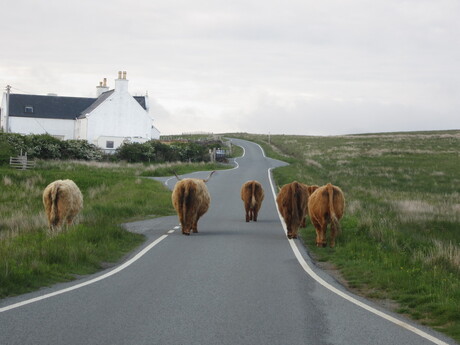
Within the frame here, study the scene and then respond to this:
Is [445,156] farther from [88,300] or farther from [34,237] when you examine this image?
[88,300]

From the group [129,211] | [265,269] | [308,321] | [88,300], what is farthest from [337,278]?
[129,211]

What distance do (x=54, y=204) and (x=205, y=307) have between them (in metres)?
9.99

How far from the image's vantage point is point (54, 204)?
57.7ft

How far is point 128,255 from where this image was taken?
13836mm

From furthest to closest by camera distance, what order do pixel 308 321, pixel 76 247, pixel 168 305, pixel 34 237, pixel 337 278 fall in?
pixel 34 237 → pixel 76 247 → pixel 337 278 → pixel 168 305 → pixel 308 321

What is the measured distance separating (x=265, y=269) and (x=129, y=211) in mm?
12522

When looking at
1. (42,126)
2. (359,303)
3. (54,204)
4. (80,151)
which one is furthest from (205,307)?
(42,126)

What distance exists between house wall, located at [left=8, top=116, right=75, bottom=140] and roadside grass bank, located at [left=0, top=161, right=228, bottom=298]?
106ft

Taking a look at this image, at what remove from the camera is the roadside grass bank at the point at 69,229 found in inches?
421

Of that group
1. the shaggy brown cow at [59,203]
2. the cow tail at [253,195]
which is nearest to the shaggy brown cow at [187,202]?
the shaggy brown cow at [59,203]

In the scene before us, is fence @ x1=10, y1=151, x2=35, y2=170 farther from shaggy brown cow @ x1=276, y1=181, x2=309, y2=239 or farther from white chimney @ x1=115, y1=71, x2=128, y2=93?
shaggy brown cow @ x1=276, y1=181, x2=309, y2=239

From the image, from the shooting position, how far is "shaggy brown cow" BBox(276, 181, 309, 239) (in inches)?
661

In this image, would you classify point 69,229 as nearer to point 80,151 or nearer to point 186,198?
point 186,198

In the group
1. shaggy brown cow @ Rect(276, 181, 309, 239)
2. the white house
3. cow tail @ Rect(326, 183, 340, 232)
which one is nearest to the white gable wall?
the white house
